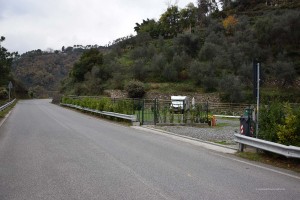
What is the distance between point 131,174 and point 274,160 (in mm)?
4869

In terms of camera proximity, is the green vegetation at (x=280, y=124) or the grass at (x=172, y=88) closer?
the green vegetation at (x=280, y=124)

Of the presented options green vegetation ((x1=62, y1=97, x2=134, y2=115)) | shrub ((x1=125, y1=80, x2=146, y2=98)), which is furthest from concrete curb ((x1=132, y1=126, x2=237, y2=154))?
shrub ((x1=125, y1=80, x2=146, y2=98))

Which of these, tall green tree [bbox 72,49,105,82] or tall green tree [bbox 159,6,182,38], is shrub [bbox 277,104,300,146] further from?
tall green tree [bbox 159,6,182,38]

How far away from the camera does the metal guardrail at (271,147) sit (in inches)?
390

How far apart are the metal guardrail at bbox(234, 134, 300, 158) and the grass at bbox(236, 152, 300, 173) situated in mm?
362

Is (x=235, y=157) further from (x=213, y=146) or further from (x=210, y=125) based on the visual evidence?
(x=210, y=125)

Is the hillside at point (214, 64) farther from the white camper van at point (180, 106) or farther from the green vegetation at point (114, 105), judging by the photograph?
the green vegetation at point (114, 105)

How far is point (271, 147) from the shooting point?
10.9m

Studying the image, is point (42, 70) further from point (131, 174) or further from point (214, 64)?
point (131, 174)

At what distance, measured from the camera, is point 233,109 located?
146ft

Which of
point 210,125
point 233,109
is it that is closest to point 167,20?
point 233,109

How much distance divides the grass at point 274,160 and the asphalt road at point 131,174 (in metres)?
0.54

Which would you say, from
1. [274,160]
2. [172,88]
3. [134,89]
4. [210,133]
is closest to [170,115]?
[210,133]

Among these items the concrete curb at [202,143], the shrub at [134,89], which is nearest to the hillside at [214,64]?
the shrub at [134,89]
